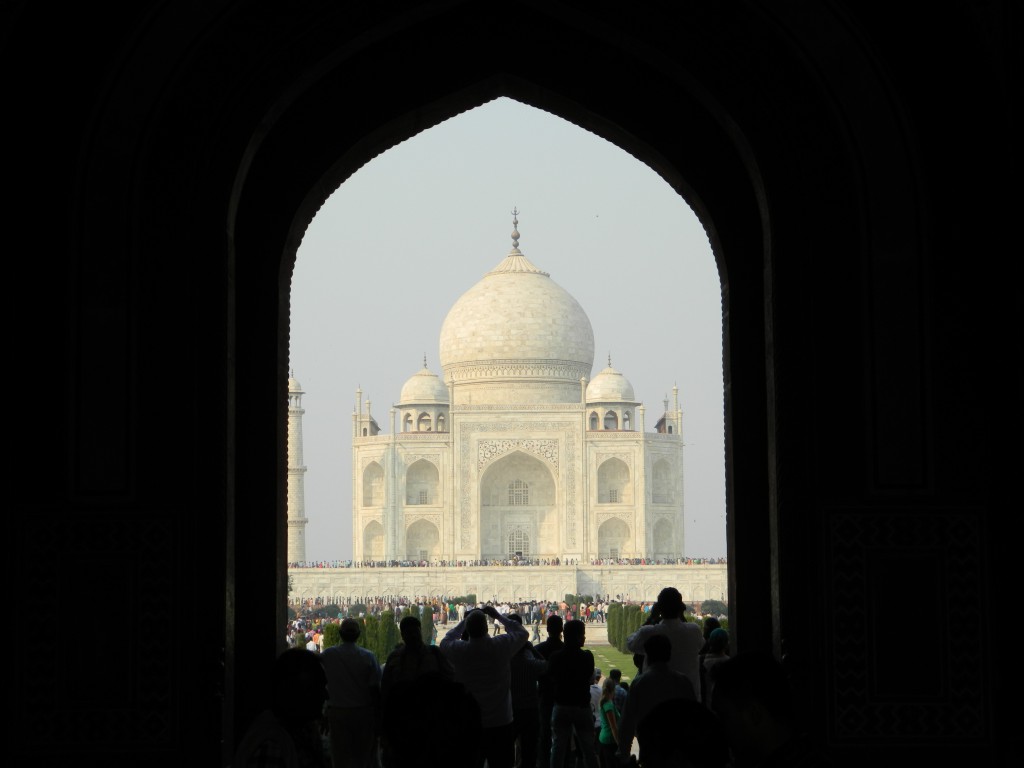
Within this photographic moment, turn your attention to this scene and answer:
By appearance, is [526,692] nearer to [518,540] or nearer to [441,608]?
[441,608]

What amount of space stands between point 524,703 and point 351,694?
59cm

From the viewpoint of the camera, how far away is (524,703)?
193 inches

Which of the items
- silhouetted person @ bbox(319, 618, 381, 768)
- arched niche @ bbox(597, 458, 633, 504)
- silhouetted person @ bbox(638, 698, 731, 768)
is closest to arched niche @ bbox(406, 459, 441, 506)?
arched niche @ bbox(597, 458, 633, 504)

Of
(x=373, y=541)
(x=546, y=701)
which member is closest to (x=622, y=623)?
(x=546, y=701)

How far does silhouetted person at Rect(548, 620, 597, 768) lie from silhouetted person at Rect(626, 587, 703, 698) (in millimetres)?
224

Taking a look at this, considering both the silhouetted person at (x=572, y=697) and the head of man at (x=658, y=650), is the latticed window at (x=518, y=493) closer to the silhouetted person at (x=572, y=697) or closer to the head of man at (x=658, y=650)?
the silhouetted person at (x=572, y=697)

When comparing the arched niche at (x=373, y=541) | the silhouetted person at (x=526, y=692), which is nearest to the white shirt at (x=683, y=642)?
the silhouetted person at (x=526, y=692)

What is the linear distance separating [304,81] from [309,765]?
2703mm

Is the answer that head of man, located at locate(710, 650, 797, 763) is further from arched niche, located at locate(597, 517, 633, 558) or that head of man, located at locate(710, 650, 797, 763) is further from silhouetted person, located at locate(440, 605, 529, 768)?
arched niche, located at locate(597, 517, 633, 558)

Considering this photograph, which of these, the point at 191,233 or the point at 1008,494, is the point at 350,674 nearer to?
the point at 191,233

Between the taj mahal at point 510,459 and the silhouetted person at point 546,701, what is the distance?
2772cm

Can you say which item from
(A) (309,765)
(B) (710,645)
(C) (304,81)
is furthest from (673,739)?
(C) (304,81)

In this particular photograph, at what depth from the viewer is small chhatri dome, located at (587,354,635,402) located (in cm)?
3694

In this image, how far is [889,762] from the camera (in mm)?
4117
